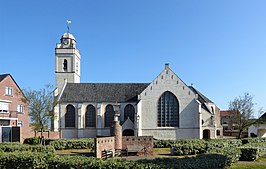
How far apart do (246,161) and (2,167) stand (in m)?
17.4

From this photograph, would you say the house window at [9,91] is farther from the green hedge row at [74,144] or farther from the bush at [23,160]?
the bush at [23,160]

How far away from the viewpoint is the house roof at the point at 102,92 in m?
54.0

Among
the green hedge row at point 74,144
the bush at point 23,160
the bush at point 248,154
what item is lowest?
the green hedge row at point 74,144

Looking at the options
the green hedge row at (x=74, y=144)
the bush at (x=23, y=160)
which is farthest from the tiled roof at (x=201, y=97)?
the bush at (x=23, y=160)

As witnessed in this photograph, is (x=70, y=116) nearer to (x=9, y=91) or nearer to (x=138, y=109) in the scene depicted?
(x=9, y=91)

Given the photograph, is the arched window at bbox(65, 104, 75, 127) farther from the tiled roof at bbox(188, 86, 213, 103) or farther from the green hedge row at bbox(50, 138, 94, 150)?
the tiled roof at bbox(188, 86, 213, 103)

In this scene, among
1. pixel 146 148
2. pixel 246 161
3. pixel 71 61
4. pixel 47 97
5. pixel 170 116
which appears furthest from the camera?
pixel 71 61

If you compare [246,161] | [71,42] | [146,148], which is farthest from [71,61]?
[246,161]

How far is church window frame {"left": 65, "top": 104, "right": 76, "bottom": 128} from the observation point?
5347 cm

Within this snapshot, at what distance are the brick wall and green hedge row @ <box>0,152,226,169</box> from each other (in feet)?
28.3

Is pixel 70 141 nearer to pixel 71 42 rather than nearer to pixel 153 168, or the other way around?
pixel 153 168

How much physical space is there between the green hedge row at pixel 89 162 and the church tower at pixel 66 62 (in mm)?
45366

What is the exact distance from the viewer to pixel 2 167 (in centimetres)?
1625

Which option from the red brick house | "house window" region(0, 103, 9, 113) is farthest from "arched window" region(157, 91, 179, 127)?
"house window" region(0, 103, 9, 113)
